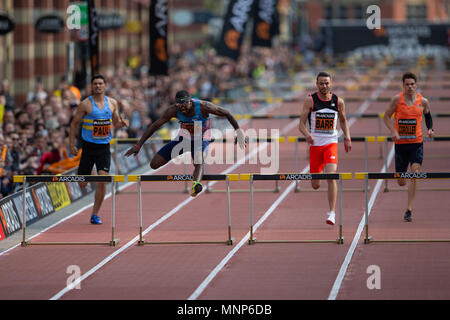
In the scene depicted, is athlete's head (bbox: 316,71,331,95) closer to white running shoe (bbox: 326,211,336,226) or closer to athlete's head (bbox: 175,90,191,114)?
white running shoe (bbox: 326,211,336,226)

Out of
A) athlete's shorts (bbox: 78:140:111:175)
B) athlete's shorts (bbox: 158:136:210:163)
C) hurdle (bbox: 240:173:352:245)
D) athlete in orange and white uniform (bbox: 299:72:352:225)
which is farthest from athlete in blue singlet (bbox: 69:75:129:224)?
athlete in orange and white uniform (bbox: 299:72:352:225)

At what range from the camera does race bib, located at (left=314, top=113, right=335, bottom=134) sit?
15594 millimetres

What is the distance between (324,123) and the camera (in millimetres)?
15625

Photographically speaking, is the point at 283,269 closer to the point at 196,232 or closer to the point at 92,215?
the point at 196,232

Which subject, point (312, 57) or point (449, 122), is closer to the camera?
point (449, 122)

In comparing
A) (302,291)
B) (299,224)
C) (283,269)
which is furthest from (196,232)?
(302,291)

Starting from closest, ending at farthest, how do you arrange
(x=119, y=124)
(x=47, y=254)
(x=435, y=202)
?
(x=47, y=254) → (x=119, y=124) → (x=435, y=202)

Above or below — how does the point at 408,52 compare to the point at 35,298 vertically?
above

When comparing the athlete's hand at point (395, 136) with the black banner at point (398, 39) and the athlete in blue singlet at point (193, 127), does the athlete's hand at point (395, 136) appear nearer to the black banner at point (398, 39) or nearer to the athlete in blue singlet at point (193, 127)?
the athlete in blue singlet at point (193, 127)

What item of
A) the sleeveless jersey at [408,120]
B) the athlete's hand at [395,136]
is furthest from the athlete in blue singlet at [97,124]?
the sleeveless jersey at [408,120]

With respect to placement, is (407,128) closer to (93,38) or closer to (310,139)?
(310,139)

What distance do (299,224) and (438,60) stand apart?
59809 mm

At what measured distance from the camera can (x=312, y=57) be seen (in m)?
82.8

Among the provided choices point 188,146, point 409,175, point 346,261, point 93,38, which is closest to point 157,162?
point 188,146
